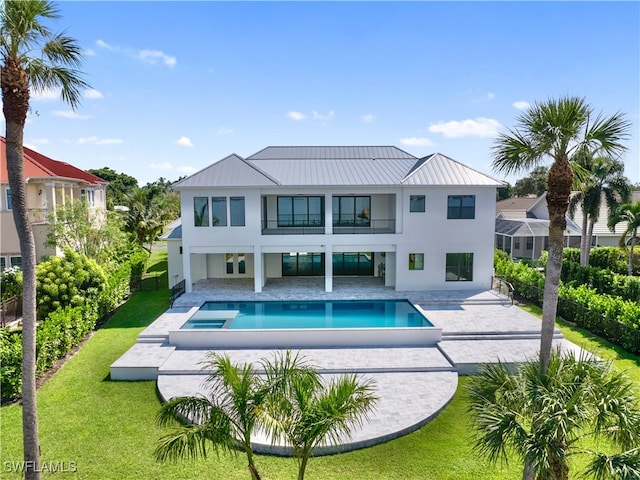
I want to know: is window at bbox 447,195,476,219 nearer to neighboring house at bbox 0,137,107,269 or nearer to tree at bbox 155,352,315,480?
tree at bbox 155,352,315,480

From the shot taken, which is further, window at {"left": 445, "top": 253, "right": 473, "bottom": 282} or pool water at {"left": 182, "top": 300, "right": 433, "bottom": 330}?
window at {"left": 445, "top": 253, "right": 473, "bottom": 282}

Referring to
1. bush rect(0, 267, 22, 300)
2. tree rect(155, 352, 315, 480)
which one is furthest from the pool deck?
bush rect(0, 267, 22, 300)

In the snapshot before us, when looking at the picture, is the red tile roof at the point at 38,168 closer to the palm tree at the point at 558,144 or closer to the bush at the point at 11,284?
the bush at the point at 11,284

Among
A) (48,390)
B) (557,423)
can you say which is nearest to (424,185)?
(557,423)

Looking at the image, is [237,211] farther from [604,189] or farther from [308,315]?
[604,189]

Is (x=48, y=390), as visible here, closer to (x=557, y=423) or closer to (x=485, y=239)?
(x=557, y=423)
